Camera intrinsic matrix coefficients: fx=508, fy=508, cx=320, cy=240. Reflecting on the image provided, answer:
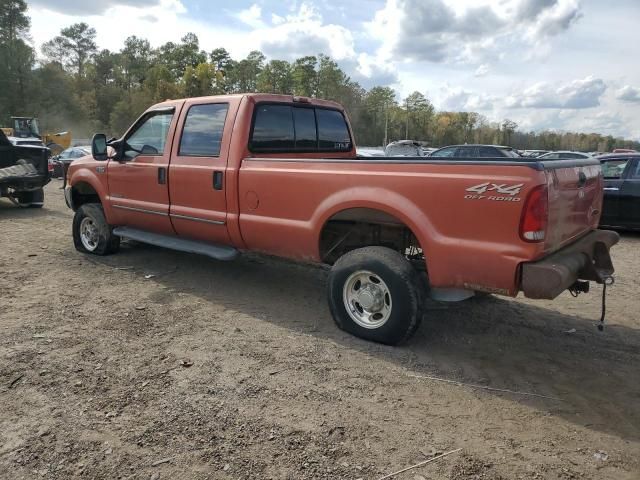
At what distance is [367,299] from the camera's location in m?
4.16

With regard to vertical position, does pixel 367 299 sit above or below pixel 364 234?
below

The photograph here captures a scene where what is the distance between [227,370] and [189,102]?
3235 millimetres

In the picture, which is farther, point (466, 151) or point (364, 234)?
point (466, 151)

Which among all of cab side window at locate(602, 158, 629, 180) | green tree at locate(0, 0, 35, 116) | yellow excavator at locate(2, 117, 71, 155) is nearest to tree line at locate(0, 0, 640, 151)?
green tree at locate(0, 0, 35, 116)

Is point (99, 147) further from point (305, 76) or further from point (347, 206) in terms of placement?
point (305, 76)

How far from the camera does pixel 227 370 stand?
3.70 meters

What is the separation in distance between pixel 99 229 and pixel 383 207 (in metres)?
4.43

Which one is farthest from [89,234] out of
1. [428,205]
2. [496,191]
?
[496,191]

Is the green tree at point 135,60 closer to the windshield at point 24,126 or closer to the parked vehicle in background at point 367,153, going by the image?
the windshield at point 24,126

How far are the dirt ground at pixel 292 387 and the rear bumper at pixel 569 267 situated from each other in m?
0.70

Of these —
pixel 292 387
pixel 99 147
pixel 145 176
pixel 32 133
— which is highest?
pixel 32 133

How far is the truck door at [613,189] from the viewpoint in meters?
9.39

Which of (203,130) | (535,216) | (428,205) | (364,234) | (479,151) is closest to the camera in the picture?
(535,216)

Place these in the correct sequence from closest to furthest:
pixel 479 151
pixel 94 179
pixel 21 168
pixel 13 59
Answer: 1. pixel 94 179
2. pixel 21 168
3. pixel 479 151
4. pixel 13 59
